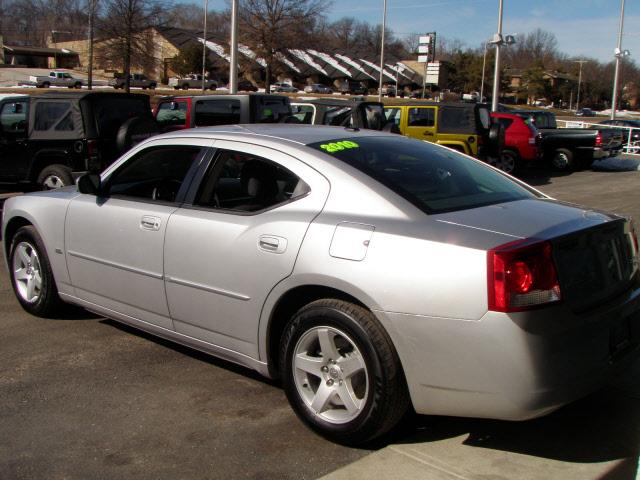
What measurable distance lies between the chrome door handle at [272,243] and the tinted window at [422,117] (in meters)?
13.3

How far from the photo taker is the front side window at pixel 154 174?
14.6ft

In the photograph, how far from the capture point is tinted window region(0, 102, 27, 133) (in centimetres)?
1126

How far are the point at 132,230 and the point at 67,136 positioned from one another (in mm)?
6881

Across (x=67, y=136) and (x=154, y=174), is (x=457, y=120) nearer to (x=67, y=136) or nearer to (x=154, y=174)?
(x=67, y=136)

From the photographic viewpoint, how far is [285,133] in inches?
167

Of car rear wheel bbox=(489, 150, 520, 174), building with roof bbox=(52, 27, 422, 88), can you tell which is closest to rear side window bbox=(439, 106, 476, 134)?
car rear wheel bbox=(489, 150, 520, 174)

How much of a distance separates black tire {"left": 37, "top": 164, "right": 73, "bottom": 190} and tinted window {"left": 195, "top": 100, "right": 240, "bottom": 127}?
2.90 m

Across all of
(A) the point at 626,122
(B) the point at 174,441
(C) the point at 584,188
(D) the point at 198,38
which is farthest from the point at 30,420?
(D) the point at 198,38

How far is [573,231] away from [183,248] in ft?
7.08

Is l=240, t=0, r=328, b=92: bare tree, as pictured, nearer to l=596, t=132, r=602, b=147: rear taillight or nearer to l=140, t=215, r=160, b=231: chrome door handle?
l=596, t=132, r=602, b=147: rear taillight

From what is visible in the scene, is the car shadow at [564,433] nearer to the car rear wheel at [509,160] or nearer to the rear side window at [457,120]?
the rear side window at [457,120]

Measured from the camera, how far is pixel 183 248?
4.04 m

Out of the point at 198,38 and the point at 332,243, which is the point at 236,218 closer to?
the point at 332,243

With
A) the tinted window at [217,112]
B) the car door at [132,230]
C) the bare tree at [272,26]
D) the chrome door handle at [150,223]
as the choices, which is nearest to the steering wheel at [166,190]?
the car door at [132,230]
